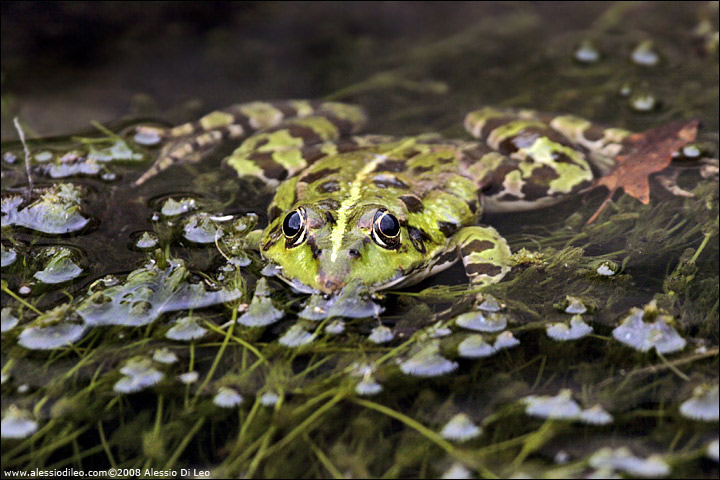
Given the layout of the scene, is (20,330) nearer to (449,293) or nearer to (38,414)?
(38,414)

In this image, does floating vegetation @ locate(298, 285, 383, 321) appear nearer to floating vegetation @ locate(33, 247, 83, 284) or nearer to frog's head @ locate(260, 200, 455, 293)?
frog's head @ locate(260, 200, 455, 293)

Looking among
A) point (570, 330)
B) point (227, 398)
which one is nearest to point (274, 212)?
point (227, 398)

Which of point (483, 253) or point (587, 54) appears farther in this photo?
point (587, 54)

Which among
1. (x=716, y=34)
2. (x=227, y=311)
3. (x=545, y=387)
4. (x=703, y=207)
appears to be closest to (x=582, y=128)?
(x=703, y=207)

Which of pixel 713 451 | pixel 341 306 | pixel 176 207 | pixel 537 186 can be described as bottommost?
pixel 713 451

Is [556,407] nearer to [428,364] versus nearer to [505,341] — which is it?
[505,341]

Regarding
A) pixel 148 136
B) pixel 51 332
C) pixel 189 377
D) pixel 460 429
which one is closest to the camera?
pixel 460 429
